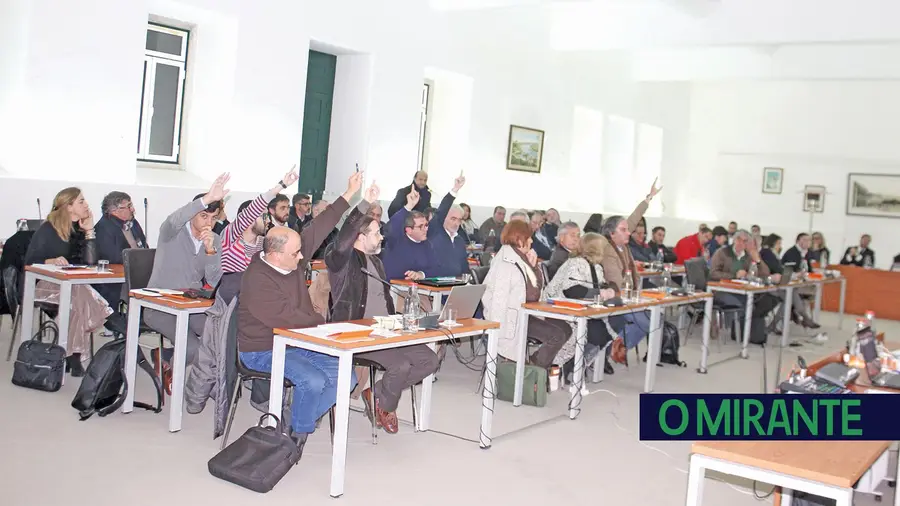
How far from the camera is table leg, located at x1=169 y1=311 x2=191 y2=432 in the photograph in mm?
4566

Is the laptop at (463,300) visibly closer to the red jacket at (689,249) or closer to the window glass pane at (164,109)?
the window glass pane at (164,109)

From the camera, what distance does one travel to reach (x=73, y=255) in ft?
20.1

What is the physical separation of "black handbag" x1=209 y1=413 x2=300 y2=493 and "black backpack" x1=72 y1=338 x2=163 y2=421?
1144 millimetres

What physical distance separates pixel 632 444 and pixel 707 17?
8.32 meters

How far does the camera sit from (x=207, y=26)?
9258mm

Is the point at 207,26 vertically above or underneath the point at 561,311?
above

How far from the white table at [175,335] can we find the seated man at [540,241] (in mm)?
5656

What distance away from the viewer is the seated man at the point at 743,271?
8.99m

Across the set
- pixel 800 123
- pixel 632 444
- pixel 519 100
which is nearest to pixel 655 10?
pixel 519 100

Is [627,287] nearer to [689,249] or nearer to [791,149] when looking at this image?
[689,249]

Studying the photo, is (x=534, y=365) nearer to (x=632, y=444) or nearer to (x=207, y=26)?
(x=632, y=444)

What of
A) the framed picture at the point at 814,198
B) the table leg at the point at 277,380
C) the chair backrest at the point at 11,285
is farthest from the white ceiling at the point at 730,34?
the table leg at the point at 277,380

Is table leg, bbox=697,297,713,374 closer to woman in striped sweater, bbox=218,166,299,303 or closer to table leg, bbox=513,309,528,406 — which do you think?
table leg, bbox=513,309,528,406

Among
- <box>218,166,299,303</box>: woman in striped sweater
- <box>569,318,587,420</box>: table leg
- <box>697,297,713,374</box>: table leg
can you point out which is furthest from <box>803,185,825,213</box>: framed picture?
<box>218,166,299,303</box>: woman in striped sweater
